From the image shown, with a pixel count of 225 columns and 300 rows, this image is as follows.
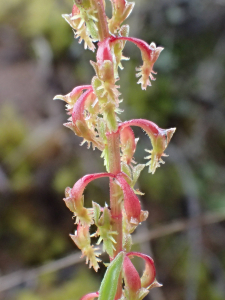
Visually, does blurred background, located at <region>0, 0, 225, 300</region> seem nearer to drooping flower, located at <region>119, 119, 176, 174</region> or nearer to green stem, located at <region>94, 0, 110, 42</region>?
drooping flower, located at <region>119, 119, 176, 174</region>

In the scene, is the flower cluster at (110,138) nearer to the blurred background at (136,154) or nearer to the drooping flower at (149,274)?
the drooping flower at (149,274)

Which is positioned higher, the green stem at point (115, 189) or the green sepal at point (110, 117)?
the green sepal at point (110, 117)

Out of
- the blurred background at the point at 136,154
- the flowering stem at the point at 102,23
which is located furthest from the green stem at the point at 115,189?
the blurred background at the point at 136,154

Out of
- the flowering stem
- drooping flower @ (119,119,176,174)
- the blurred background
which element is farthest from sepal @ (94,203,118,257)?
the blurred background

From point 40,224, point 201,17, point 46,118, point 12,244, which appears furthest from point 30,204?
point 201,17

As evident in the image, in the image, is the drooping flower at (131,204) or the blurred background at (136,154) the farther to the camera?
the blurred background at (136,154)

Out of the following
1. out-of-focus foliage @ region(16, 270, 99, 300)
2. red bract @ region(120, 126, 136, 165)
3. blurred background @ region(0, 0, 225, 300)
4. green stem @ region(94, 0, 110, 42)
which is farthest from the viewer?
blurred background @ region(0, 0, 225, 300)
